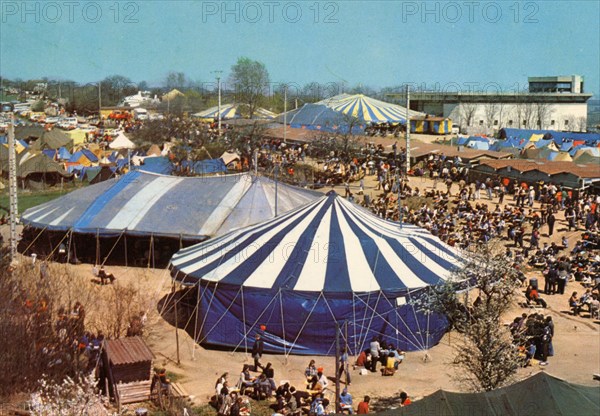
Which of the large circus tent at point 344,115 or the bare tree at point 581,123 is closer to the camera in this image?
the large circus tent at point 344,115

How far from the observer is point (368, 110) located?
60.6 m

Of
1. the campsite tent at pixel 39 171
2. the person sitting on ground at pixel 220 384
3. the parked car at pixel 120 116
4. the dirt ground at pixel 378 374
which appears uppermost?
the parked car at pixel 120 116

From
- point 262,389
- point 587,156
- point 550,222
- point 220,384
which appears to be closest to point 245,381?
point 262,389

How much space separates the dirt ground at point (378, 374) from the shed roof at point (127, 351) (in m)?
1.51

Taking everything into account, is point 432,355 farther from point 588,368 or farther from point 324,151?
point 324,151

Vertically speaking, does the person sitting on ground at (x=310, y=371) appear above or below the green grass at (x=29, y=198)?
below

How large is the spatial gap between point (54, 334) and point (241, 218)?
1070 centimetres

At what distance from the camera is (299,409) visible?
48.5 feet

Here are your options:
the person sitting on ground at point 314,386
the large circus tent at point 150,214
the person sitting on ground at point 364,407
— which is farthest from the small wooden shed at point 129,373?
the large circus tent at point 150,214

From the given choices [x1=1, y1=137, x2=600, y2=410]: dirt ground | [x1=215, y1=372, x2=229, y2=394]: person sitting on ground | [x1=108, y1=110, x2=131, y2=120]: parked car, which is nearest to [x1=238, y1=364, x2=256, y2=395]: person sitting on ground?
[x1=215, y1=372, x2=229, y2=394]: person sitting on ground

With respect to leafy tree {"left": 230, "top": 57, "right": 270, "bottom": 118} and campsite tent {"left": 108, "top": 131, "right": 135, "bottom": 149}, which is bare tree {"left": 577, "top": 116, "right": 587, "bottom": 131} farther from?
campsite tent {"left": 108, "top": 131, "right": 135, "bottom": 149}

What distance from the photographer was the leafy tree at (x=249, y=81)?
81438mm

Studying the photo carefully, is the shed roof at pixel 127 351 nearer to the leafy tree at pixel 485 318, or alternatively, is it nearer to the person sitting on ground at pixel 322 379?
the person sitting on ground at pixel 322 379

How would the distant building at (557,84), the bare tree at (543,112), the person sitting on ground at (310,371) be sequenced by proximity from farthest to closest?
the distant building at (557,84), the bare tree at (543,112), the person sitting on ground at (310,371)
